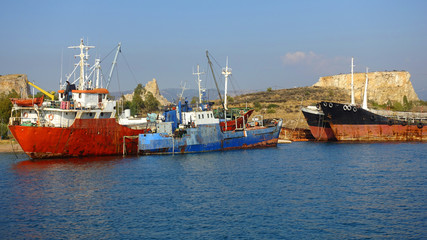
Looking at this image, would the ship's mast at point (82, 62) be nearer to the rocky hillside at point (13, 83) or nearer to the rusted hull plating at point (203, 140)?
the rusted hull plating at point (203, 140)

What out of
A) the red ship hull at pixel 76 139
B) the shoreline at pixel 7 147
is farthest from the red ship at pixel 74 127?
the shoreline at pixel 7 147

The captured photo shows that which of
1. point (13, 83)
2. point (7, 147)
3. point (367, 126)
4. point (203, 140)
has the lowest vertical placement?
point (7, 147)

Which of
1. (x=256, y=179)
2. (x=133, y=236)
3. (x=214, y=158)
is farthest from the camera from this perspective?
(x=214, y=158)

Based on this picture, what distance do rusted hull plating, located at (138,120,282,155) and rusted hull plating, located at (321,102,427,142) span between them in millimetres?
12019

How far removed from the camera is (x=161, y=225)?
24.3 m

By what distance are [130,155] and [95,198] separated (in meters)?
19.1

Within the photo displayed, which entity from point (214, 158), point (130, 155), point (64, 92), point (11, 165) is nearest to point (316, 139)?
point (214, 158)

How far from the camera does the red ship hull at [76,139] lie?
43562 mm

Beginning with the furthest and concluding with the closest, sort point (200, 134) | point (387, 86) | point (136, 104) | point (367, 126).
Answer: point (387, 86) → point (136, 104) → point (367, 126) → point (200, 134)

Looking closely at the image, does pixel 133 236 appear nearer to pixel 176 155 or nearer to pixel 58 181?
pixel 58 181

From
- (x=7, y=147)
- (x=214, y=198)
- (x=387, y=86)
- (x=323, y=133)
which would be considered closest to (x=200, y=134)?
(x=214, y=198)

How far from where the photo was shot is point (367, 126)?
214ft

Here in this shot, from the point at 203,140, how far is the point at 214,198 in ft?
70.6

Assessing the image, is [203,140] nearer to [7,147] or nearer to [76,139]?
[76,139]
